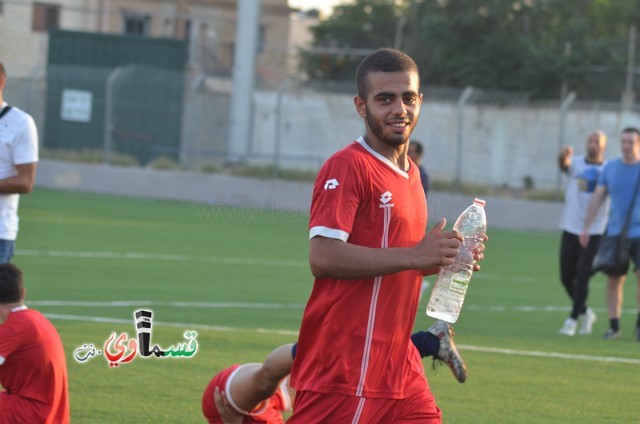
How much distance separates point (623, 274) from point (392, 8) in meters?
51.2

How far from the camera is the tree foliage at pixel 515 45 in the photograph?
4569 cm

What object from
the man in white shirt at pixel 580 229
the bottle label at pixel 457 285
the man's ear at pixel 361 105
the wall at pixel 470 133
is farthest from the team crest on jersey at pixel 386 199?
the wall at pixel 470 133

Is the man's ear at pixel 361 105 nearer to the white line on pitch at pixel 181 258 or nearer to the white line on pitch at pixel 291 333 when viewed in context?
the white line on pitch at pixel 291 333

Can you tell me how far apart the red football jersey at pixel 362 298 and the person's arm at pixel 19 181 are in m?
4.40

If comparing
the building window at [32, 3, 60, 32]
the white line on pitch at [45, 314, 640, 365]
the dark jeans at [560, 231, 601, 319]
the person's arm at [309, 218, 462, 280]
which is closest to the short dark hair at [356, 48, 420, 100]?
the person's arm at [309, 218, 462, 280]

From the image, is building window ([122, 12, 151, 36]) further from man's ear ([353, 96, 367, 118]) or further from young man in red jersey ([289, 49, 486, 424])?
young man in red jersey ([289, 49, 486, 424])

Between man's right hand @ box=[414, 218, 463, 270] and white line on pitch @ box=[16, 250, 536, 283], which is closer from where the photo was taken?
man's right hand @ box=[414, 218, 463, 270]

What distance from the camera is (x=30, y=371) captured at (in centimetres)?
709

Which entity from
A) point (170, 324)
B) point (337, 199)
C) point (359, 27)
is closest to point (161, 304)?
point (170, 324)

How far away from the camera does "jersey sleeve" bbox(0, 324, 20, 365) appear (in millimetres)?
6977

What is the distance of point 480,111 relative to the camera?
120 ft

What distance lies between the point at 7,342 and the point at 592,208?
8.52m

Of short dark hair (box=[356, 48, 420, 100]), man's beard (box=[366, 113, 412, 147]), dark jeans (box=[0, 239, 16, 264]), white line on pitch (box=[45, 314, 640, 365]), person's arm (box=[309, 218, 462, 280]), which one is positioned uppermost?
short dark hair (box=[356, 48, 420, 100])

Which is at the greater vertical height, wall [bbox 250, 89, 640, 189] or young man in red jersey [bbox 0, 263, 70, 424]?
wall [bbox 250, 89, 640, 189]
